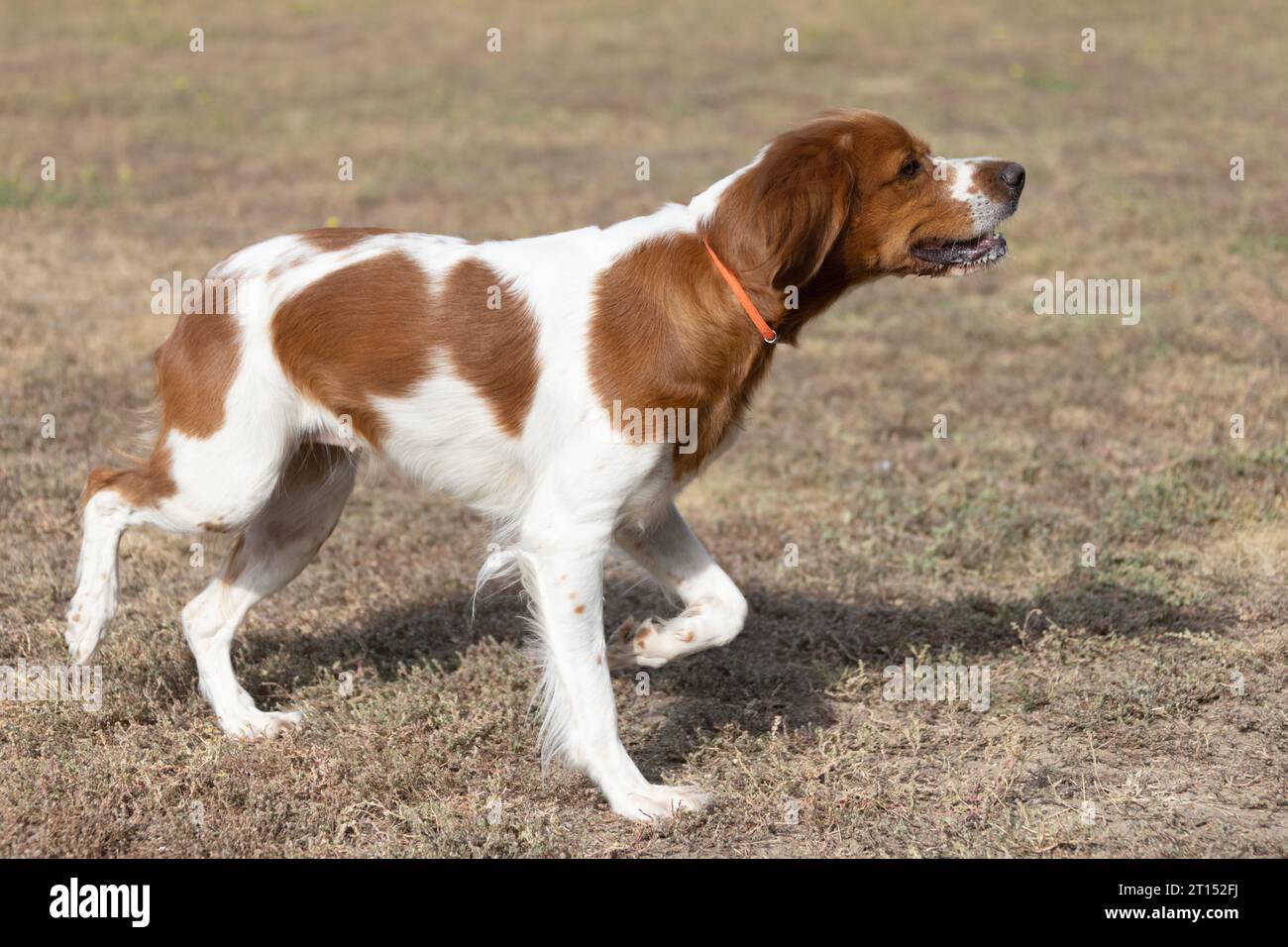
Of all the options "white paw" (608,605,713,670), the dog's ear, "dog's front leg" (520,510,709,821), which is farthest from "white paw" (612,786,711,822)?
the dog's ear

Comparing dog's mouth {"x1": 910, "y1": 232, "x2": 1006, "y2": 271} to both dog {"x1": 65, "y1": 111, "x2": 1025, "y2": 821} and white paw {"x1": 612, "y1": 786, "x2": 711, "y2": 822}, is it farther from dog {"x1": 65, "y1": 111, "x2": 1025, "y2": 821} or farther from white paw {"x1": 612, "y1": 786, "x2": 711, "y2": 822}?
white paw {"x1": 612, "y1": 786, "x2": 711, "y2": 822}

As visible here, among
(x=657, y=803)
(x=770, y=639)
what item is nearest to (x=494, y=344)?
(x=657, y=803)

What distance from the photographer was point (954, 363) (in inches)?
335

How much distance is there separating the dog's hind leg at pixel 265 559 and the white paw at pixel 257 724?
12mm

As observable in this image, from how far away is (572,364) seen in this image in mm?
3932

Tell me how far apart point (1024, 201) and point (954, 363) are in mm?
4122

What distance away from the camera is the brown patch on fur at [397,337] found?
4.01m

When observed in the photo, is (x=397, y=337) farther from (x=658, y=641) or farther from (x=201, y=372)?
(x=658, y=641)

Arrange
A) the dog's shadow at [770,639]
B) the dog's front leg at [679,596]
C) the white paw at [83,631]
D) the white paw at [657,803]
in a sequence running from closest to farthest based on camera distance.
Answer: the white paw at [657,803], the dog's front leg at [679,596], the white paw at [83,631], the dog's shadow at [770,639]

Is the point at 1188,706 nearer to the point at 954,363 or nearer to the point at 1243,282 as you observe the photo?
the point at 954,363

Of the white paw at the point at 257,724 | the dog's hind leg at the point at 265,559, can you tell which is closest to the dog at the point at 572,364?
the dog's hind leg at the point at 265,559

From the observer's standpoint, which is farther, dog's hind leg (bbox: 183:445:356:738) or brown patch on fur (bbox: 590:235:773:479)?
dog's hind leg (bbox: 183:445:356:738)

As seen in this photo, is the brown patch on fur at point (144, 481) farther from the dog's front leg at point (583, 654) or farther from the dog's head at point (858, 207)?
the dog's head at point (858, 207)

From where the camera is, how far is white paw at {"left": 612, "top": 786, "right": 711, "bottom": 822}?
3.99 metres
